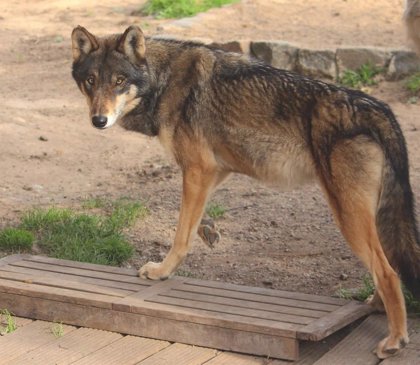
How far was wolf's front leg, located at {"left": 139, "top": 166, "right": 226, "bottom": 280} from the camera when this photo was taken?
5750 millimetres

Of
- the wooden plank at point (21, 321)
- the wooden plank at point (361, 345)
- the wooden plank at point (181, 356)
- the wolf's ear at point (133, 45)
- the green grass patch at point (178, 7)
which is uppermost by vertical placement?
the wolf's ear at point (133, 45)

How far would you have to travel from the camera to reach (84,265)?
6121 millimetres

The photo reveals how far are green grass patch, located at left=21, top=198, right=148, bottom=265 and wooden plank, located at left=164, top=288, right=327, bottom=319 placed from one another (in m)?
1.12

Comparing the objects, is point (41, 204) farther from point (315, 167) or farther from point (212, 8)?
point (212, 8)

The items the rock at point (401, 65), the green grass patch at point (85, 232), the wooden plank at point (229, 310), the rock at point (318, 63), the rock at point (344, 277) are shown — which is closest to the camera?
the wooden plank at point (229, 310)

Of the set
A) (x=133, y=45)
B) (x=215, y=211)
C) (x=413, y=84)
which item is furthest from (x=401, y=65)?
(x=133, y=45)

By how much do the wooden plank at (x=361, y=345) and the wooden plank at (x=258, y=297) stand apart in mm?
203

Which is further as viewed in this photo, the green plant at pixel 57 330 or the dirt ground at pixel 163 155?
the dirt ground at pixel 163 155

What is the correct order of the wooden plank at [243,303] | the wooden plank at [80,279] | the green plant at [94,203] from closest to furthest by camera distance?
the wooden plank at [243,303] < the wooden plank at [80,279] < the green plant at [94,203]

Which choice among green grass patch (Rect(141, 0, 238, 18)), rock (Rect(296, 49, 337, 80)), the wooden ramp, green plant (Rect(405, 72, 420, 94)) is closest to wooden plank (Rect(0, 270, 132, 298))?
the wooden ramp

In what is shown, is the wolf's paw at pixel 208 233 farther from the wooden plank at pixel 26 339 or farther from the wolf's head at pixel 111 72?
the wooden plank at pixel 26 339

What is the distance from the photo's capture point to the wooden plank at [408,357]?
15.9 feet

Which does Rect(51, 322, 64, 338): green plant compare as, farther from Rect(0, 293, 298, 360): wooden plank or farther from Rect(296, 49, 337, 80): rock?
Rect(296, 49, 337, 80): rock

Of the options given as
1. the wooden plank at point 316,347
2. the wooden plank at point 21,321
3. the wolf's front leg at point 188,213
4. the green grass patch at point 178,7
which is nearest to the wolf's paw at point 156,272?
Answer: the wolf's front leg at point 188,213
